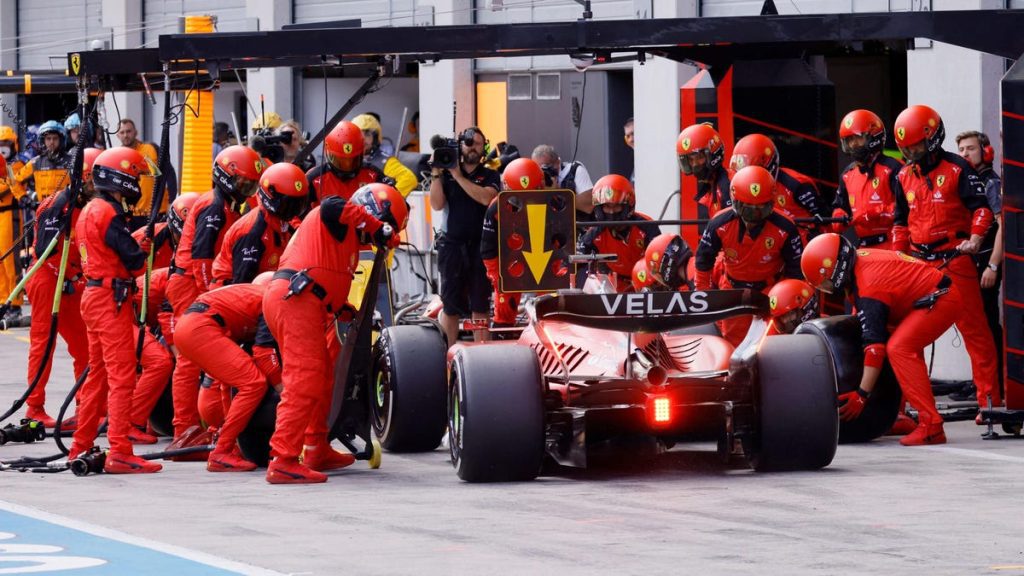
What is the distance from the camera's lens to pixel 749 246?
1310 cm

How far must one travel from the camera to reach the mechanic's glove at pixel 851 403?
1266cm

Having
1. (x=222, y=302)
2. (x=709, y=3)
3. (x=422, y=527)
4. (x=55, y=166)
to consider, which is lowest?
(x=422, y=527)

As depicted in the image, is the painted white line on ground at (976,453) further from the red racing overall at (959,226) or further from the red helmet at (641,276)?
the red helmet at (641,276)

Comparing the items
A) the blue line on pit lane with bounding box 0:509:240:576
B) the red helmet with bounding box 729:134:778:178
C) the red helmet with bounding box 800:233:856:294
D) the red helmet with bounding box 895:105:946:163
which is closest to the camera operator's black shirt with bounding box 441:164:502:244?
the red helmet with bounding box 729:134:778:178

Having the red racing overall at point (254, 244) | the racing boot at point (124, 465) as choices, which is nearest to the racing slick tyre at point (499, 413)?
the red racing overall at point (254, 244)

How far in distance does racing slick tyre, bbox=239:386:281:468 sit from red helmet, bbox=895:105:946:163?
5146 mm

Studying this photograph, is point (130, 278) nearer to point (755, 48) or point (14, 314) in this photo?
point (755, 48)

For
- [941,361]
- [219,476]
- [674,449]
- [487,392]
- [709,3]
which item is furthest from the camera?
[709,3]

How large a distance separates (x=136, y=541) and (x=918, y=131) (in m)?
7.24

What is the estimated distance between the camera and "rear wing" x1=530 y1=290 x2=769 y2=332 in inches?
433

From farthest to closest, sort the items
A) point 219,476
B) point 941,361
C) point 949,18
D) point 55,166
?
point 55,166 → point 941,361 → point 949,18 → point 219,476

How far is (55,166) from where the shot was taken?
22.8 meters

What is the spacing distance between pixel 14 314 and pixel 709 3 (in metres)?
9.14

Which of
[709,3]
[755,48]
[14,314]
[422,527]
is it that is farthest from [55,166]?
[422,527]
